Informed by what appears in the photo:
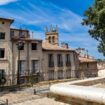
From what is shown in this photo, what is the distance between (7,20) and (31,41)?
609 centimetres

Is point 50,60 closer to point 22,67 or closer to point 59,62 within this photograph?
point 59,62

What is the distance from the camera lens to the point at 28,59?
4756 cm

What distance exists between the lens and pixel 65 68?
53.2 m

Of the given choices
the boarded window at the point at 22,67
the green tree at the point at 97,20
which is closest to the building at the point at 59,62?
the boarded window at the point at 22,67

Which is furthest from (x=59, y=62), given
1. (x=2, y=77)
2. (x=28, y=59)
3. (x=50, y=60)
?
(x=2, y=77)

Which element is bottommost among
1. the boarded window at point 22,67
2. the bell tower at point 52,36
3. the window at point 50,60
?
the boarded window at point 22,67

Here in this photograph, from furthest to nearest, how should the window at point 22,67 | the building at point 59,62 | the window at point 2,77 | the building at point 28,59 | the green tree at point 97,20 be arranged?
the building at point 59,62 < the window at point 22,67 < the building at point 28,59 < the window at point 2,77 < the green tree at point 97,20

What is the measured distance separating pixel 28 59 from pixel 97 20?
1240 inches

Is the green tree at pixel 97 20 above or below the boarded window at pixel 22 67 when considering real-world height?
above

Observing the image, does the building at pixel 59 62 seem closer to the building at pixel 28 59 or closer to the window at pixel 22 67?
the building at pixel 28 59

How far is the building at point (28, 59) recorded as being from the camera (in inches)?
1775

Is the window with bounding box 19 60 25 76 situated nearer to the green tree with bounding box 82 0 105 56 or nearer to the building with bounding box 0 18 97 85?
the building with bounding box 0 18 97 85

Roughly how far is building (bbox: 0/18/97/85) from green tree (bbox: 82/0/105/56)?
960 inches

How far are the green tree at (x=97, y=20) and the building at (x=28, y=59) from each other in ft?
80.0
